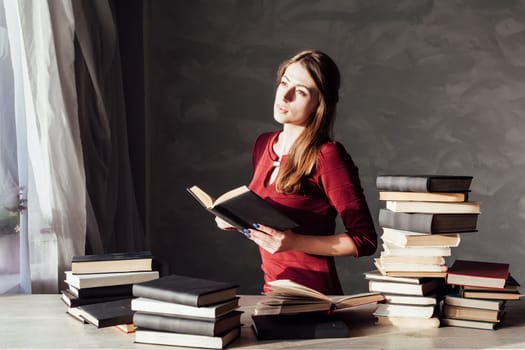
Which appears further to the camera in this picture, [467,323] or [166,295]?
[467,323]

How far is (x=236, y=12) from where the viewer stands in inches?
150

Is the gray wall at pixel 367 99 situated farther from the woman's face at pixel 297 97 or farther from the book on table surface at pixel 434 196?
the book on table surface at pixel 434 196

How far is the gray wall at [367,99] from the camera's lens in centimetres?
381

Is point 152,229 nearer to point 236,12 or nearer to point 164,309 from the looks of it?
point 236,12

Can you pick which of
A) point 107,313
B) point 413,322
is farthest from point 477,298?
point 107,313

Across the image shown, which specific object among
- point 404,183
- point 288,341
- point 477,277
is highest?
point 404,183

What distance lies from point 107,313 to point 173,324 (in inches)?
8.7

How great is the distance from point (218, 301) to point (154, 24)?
108 inches

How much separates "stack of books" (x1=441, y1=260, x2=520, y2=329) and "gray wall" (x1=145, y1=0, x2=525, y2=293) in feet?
7.58

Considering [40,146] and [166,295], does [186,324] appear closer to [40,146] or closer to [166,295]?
[166,295]

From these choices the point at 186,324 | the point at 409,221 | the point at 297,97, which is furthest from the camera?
the point at 297,97

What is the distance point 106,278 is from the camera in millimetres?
1643

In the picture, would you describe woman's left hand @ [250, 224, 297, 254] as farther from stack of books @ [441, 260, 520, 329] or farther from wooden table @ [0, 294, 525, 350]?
stack of books @ [441, 260, 520, 329]

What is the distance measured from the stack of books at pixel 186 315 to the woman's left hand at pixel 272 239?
9.1 inches
